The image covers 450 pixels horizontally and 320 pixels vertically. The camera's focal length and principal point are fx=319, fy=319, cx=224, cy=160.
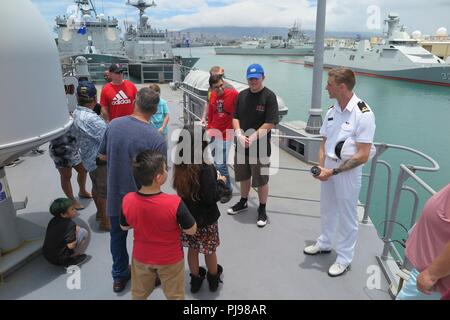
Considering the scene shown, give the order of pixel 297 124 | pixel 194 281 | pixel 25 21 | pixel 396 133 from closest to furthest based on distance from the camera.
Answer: pixel 25 21 < pixel 194 281 < pixel 297 124 < pixel 396 133

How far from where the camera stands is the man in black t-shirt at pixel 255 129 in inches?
132

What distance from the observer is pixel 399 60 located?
41.1m

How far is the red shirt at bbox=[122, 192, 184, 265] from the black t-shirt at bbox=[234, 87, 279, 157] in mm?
1759

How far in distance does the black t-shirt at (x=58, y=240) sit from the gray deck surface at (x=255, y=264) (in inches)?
6.5

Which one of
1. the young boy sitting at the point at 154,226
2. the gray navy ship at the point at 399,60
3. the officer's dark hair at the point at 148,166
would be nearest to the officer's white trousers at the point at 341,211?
the young boy sitting at the point at 154,226

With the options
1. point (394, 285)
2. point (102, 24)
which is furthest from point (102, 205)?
point (102, 24)

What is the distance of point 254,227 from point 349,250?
1.14 m

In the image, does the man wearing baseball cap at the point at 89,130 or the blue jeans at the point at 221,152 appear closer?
the man wearing baseball cap at the point at 89,130

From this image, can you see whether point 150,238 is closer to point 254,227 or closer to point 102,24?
point 254,227

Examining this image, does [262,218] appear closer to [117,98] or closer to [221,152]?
[221,152]

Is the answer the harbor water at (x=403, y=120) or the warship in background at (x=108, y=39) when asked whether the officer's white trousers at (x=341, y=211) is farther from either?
the warship in background at (x=108, y=39)

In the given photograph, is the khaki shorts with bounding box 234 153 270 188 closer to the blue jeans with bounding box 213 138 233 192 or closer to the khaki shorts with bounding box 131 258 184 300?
the blue jeans with bounding box 213 138 233 192

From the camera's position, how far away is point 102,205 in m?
3.44

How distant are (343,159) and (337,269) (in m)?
0.99
